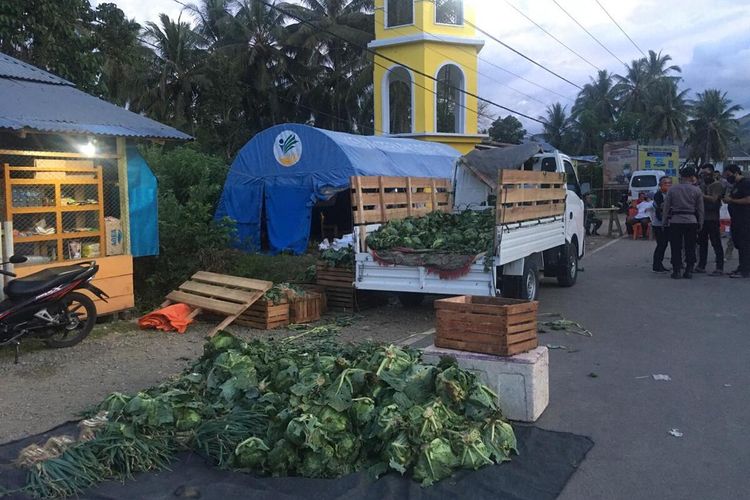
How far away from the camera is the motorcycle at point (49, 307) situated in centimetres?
709

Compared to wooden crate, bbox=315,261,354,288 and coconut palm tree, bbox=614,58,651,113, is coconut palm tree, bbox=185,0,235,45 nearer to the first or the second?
wooden crate, bbox=315,261,354,288

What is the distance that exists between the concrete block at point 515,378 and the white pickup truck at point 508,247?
3.05m

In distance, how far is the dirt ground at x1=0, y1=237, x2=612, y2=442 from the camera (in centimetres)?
575

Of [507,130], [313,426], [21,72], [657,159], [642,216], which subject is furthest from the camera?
[507,130]

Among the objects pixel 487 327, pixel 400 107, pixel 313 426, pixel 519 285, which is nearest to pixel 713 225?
pixel 519 285

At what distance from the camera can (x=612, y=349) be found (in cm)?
764

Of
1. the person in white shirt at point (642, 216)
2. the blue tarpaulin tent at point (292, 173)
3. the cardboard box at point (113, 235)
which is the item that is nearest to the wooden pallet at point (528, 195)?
the cardboard box at point (113, 235)

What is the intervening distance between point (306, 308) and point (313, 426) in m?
5.36

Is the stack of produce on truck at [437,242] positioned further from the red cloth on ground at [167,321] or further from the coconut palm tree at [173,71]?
the coconut palm tree at [173,71]

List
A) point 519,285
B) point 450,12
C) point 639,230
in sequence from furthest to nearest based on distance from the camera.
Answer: point 450,12 → point 639,230 → point 519,285

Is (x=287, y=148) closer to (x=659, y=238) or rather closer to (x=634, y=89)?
(x=659, y=238)

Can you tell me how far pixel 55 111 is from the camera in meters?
8.48

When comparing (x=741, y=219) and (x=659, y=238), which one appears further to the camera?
(x=659, y=238)

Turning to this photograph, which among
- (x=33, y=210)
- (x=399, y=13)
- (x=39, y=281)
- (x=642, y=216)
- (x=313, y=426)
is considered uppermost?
(x=399, y=13)
